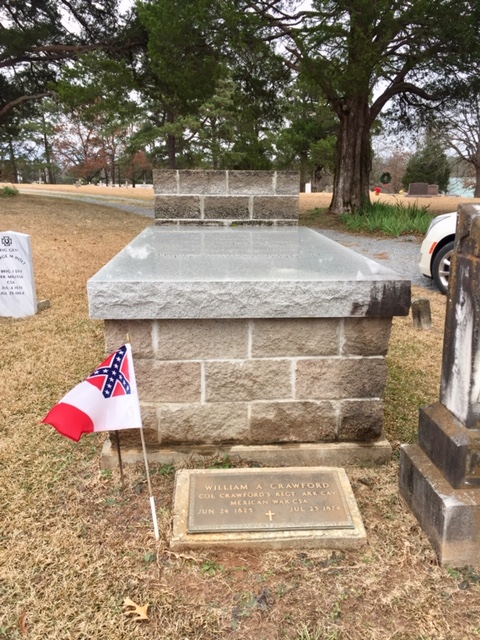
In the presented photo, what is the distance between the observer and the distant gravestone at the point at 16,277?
5727 mm

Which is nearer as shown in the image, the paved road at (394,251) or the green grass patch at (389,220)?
the paved road at (394,251)

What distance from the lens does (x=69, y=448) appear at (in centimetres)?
306

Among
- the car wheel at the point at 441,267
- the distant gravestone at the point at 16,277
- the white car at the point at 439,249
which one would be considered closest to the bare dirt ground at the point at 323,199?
the white car at the point at 439,249

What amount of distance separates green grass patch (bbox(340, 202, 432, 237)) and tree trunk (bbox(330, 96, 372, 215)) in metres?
0.73

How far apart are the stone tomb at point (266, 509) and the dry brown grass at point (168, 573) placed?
0.07m

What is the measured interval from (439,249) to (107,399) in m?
5.18

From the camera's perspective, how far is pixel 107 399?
2336 millimetres

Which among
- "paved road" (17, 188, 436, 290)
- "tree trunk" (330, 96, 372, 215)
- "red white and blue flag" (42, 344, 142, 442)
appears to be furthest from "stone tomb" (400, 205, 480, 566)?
"tree trunk" (330, 96, 372, 215)

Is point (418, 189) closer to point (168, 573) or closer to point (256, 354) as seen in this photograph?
point (256, 354)

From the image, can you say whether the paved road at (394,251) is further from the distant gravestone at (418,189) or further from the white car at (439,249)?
the distant gravestone at (418,189)

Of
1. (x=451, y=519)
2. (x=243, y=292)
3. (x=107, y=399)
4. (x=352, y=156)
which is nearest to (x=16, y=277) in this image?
(x=107, y=399)

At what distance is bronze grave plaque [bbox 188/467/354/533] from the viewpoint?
2.28m

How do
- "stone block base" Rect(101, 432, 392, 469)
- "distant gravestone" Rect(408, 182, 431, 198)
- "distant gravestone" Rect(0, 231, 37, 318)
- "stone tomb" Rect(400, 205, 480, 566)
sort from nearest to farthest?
"stone tomb" Rect(400, 205, 480, 566), "stone block base" Rect(101, 432, 392, 469), "distant gravestone" Rect(0, 231, 37, 318), "distant gravestone" Rect(408, 182, 431, 198)

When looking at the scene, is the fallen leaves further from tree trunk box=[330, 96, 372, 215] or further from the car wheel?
tree trunk box=[330, 96, 372, 215]
